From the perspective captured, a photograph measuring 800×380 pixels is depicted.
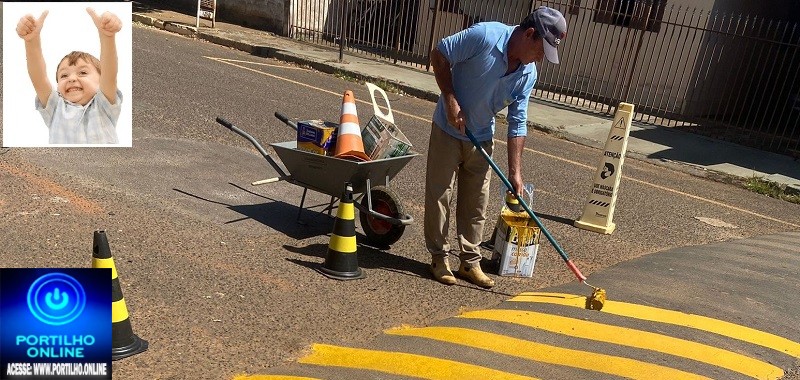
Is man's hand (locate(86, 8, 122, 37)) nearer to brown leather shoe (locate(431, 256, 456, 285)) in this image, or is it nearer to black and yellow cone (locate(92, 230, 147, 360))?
black and yellow cone (locate(92, 230, 147, 360))

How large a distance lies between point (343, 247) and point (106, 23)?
260 cm

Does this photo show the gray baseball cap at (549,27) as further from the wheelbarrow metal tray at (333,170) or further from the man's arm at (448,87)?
the wheelbarrow metal tray at (333,170)

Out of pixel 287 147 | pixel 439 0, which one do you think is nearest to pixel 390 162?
pixel 287 147

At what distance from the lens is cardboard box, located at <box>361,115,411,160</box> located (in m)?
6.05

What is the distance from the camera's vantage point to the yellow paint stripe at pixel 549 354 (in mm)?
4594

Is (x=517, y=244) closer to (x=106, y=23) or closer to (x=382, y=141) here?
(x=382, y=141)

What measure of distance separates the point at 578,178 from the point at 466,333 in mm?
5393

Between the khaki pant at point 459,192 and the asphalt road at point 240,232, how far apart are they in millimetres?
304

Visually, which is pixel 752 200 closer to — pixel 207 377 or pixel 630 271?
pixel 630 271

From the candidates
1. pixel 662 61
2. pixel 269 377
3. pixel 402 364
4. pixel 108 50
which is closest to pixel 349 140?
pixel 402 364

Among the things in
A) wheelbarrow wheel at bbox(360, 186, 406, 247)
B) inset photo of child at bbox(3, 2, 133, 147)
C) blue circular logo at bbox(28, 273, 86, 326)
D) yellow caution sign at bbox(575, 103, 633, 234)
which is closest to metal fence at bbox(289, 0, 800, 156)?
yellow caution sign at bbox(575, 103, 633, 234)

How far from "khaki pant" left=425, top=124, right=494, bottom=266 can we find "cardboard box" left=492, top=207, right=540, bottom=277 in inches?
9.8

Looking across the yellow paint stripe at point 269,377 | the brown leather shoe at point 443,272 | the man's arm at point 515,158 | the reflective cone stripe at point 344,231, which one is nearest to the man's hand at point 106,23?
the yellow paint stripe at point 269,377

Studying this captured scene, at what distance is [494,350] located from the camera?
469cm
